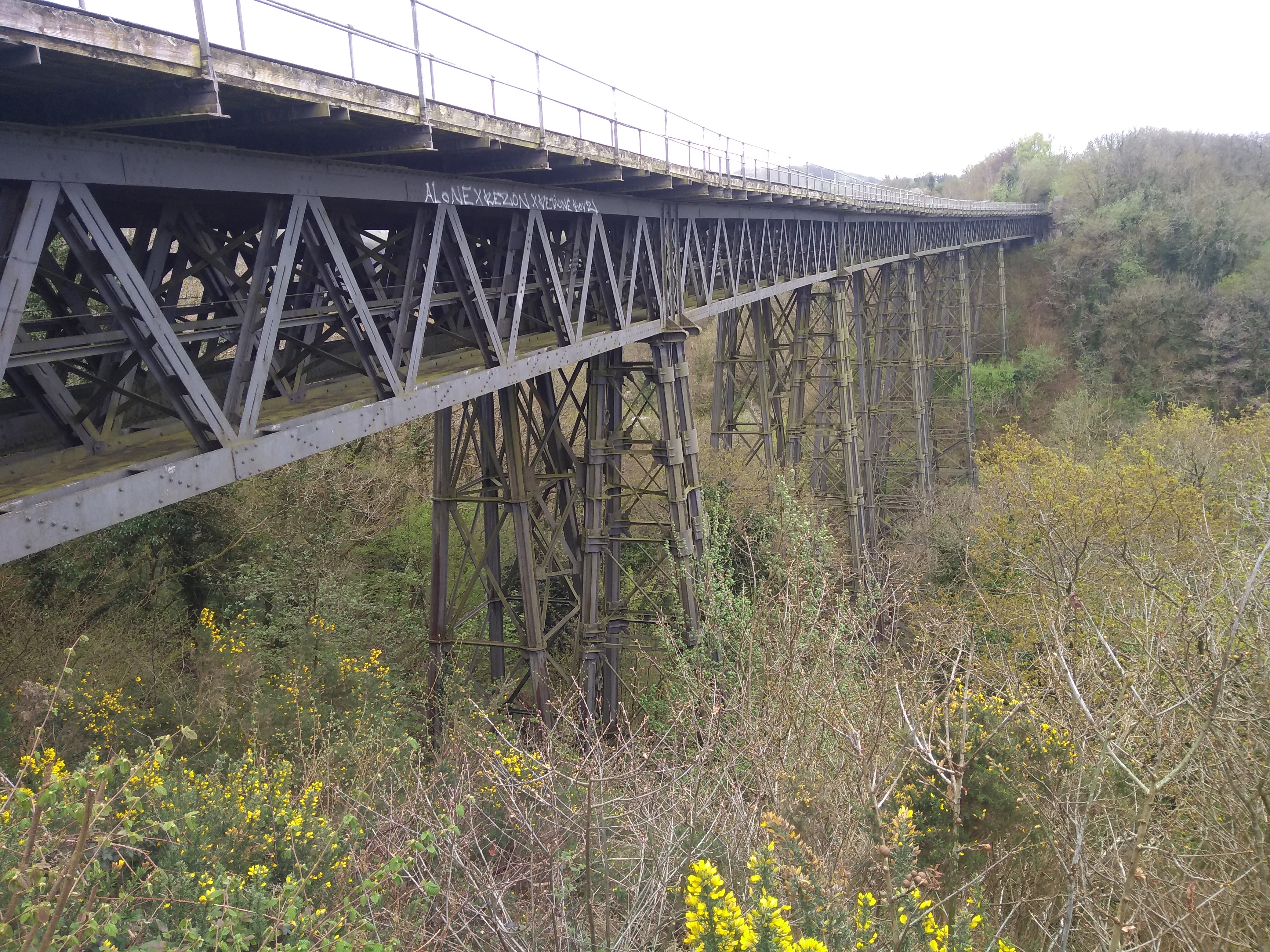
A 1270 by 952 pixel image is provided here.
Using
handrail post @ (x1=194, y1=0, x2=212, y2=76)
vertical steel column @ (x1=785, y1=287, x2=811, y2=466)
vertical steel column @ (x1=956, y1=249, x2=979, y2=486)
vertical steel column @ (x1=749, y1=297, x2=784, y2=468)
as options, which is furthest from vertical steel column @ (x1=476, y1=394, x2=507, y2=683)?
vertical steel column @ (x1=956, y1=249, x2=979, y2=486)

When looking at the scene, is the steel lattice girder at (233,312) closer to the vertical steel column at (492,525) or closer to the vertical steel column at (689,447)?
the vertical steel column at (492,525)

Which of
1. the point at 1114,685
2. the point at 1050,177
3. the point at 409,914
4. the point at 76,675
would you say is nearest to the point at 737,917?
the point at 409,914

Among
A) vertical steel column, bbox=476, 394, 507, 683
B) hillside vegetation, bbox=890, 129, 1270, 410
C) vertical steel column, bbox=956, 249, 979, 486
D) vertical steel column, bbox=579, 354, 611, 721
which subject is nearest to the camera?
vertical steel column, bbox=476, 394, 507, 683

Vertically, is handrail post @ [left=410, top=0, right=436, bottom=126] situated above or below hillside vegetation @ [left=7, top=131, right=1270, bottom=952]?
above

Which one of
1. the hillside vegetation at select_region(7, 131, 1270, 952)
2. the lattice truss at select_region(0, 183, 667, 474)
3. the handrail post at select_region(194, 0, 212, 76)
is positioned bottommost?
the hillside vegetation at select_region(7, 131, 1270, 952)

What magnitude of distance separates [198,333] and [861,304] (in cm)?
1619

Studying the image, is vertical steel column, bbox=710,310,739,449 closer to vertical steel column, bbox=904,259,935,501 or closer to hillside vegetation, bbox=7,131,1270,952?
hillside vegetation, bbox=7,131,1270,952

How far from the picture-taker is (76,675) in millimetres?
7738

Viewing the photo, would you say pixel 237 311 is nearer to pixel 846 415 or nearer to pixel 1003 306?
pixel 846 415

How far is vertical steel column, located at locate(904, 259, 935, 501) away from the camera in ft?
59.9

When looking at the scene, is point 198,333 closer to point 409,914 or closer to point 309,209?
point 309,209

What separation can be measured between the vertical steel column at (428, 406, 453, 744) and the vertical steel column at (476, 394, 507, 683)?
0.31 meters

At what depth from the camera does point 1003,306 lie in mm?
31062

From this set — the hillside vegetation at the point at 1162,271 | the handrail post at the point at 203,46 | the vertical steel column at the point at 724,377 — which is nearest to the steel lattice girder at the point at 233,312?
the handrail post at the point at 203,46
